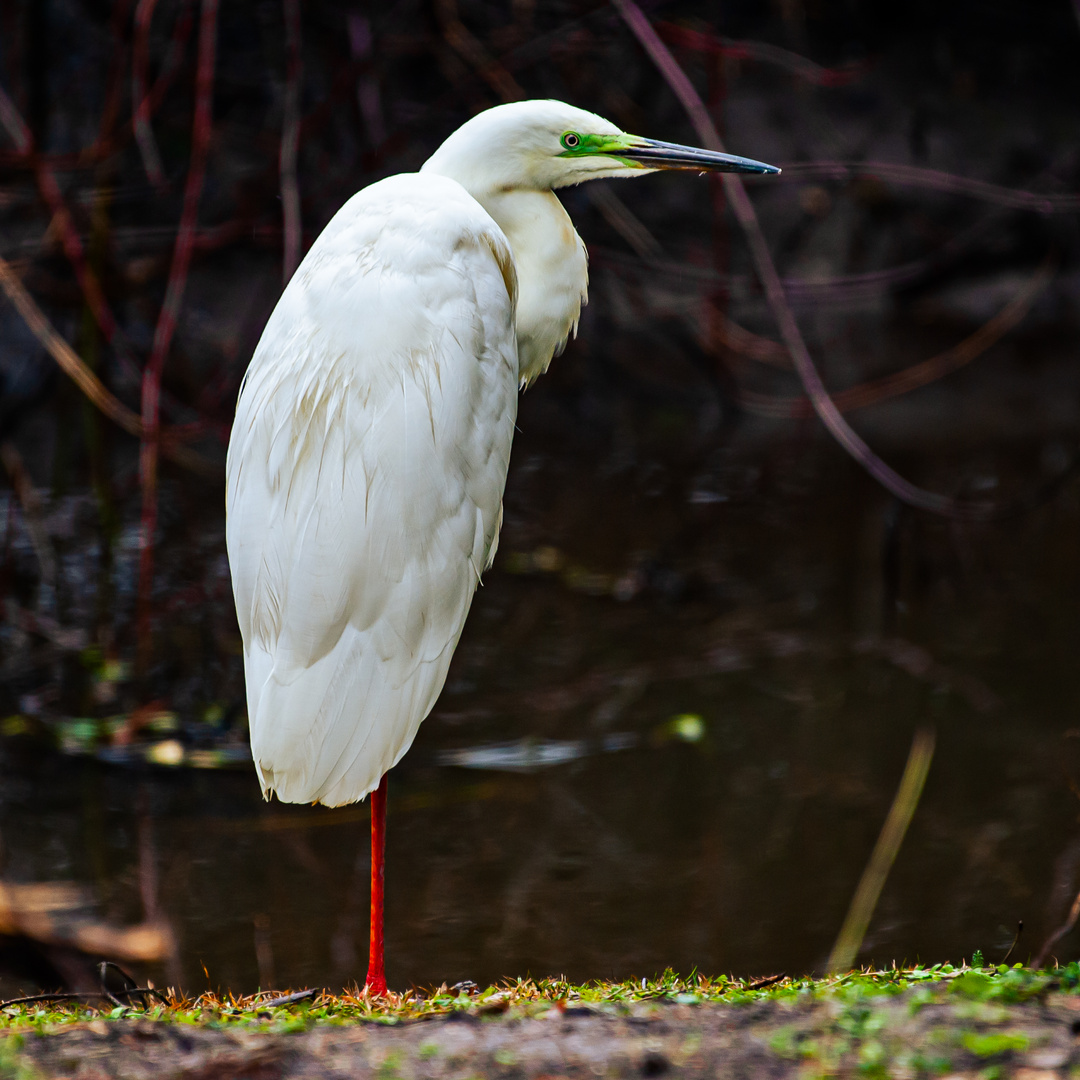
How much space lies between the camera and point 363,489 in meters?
2.44

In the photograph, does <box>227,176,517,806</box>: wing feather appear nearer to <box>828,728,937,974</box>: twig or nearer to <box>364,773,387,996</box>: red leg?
<box>364,773,387,996</box>: red leg

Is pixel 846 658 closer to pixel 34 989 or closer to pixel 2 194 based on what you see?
pixel 34 989

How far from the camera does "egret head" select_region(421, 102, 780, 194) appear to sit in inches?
115

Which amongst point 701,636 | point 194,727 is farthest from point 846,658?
point 194,727

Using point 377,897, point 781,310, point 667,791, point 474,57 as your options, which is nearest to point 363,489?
point 377,897

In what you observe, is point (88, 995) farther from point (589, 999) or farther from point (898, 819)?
point (898, 819)

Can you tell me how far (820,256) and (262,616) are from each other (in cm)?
943

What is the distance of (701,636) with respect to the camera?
20.0 ft

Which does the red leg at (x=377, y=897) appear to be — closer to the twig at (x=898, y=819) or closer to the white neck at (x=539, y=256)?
the white neck at (x=539, y=256)

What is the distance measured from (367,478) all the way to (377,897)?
0.86 meters

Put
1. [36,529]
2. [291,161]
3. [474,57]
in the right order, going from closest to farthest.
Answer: [291,161] < [474,57] < [36,529]

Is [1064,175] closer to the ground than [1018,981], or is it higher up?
higher up

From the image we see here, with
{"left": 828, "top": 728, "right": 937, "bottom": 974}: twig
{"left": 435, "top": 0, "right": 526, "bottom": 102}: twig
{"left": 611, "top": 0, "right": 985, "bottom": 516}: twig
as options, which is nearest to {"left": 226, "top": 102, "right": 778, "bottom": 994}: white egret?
{"left": 611, "top": 0, "right": 985, "bottom": 516}: twig

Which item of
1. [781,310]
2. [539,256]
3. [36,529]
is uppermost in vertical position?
[539,256]
